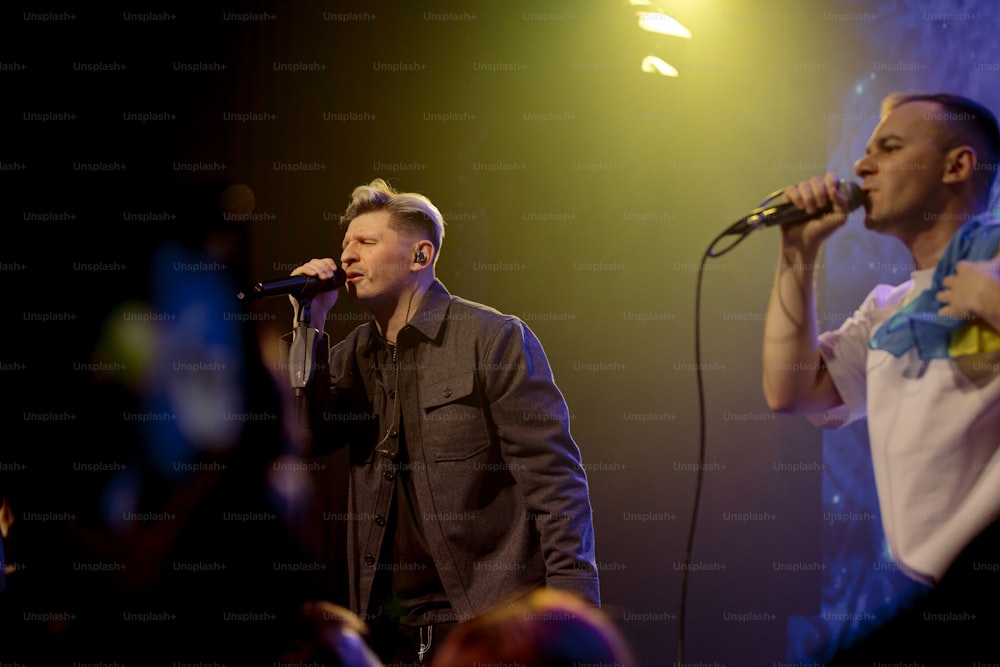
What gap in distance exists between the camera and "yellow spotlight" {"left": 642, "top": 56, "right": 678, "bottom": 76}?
4656 mm

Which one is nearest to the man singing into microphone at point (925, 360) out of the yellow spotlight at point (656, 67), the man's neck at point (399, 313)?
the man's neck at point (399, 313)

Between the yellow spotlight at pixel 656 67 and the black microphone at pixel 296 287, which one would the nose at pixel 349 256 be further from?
the yellow spotlight at pixel 656 67

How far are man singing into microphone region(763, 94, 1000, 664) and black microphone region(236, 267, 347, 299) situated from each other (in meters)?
1.50

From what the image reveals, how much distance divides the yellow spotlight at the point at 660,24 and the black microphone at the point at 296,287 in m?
2.46

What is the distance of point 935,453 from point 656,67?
3.32 m

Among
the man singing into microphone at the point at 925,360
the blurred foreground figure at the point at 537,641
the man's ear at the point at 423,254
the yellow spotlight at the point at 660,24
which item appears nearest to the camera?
the blurred foreground figure at the point at 537,641

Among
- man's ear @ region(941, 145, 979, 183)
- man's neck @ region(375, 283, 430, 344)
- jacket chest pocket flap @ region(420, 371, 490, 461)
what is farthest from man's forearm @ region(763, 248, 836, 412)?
man's neck @ region(375, 283, 430, 344)

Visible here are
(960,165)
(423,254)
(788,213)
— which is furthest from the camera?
(423,254)

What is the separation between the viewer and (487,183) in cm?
450

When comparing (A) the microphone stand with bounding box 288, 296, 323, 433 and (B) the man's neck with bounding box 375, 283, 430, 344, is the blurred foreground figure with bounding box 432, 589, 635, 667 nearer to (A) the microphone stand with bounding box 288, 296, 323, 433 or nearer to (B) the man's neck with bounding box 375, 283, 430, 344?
(A) the microphone stand with bounding box 288, 296, 323, 433

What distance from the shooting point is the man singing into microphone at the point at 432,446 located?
9.07 feet

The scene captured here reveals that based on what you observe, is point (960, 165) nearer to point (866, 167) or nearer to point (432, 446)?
point (866, 167)

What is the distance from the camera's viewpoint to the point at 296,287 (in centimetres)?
298

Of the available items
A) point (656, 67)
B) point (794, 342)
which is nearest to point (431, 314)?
point (794, 342)
